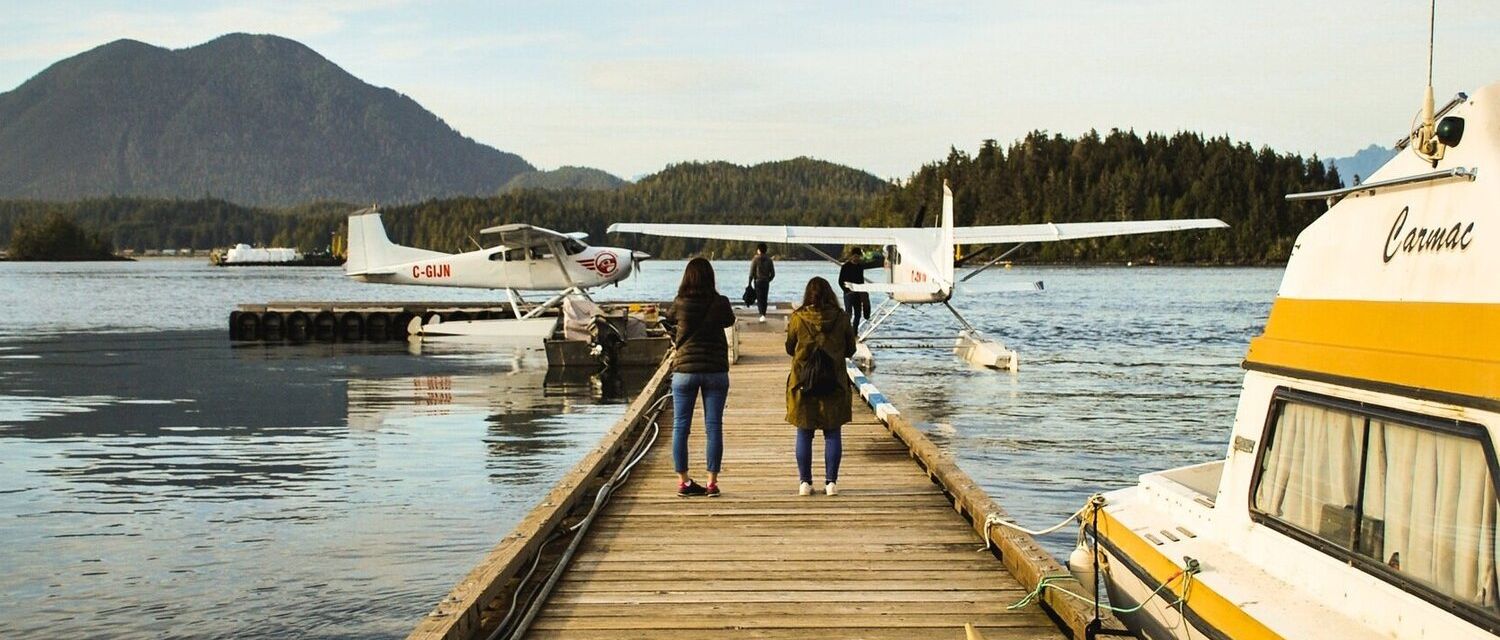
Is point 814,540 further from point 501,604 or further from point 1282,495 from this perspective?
point 1282,495

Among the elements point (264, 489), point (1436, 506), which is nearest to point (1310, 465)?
point (1436, 506)

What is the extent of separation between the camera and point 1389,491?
13.5 feet

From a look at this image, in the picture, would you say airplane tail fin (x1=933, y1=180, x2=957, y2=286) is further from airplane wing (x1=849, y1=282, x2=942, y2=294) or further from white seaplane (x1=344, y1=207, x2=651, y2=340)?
white seaplane (x1=344, y1=207, x2=651, y2=340)

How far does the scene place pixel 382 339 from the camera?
35938 mm

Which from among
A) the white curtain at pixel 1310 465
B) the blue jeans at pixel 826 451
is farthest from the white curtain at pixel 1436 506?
the blue jeans at pixel 826 451

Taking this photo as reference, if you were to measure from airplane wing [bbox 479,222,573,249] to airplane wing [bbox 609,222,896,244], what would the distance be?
13.1ft

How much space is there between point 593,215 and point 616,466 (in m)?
170

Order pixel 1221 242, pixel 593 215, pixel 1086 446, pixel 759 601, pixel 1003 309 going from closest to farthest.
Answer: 1. pixel 759 601
2. pixel 1086 446
3. pixel 1003 309
4. pixel 1221 242
5. pixel 593 215

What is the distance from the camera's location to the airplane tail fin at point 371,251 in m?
32.6

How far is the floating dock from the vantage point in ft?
18.5

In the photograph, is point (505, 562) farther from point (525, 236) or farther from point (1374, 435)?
point (525, 236)

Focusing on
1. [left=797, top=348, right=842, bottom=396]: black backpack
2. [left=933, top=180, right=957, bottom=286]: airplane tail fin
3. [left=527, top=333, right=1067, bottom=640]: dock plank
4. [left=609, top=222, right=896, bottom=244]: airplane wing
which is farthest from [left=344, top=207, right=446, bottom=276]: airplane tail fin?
[left=797, top=348, right=842, bottom=396]: black backpack

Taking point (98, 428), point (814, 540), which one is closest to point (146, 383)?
point (98, 428)

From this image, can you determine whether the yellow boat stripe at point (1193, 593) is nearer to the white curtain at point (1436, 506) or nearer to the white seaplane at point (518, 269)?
the white curtain at point (1436, 506)
